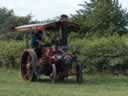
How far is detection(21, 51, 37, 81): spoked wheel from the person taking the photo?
67.2 feet

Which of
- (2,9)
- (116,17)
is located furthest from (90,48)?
(2,9)

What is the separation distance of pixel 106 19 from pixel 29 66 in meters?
16.6

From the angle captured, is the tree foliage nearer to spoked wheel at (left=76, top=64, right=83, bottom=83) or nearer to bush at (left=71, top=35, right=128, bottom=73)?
bush at (left=71, top=35, right=128, bottom=73)

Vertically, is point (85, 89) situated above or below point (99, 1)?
below

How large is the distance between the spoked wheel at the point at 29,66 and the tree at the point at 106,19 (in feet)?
44.6

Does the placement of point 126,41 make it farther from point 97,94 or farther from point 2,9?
point 2,9

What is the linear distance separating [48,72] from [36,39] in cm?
136

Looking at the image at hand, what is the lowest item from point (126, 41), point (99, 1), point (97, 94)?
point (97, 94)

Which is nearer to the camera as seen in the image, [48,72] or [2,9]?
[48,72]

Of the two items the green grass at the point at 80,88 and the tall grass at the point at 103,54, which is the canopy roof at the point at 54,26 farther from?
the tall grass at the point at 103,54

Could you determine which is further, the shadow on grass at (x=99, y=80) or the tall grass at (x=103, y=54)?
the tall grass at (x=103, y=54)

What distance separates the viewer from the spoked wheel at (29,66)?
20.5 metres

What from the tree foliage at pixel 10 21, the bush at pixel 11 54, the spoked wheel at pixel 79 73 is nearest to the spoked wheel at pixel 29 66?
the spoked wheel at pixel 79 73

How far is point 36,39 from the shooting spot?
20.8 m
